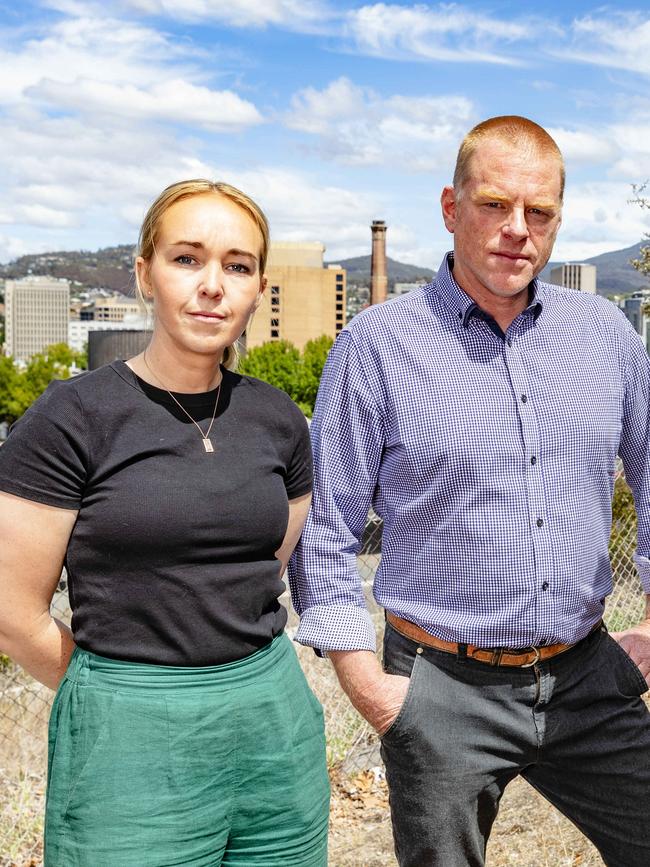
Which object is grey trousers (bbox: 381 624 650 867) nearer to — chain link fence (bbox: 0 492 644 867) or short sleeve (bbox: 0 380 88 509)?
short sleeve (bbox: 0 380 88 509)

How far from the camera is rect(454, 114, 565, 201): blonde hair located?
8.50 ft

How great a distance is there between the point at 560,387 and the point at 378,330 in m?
0.58

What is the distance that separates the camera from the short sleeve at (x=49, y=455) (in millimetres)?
1959

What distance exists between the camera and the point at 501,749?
258cm

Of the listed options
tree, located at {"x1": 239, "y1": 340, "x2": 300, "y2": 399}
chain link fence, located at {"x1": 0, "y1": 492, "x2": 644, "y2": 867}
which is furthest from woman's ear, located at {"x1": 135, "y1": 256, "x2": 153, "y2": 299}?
tree, located at {"x1": 239, "y1": 340, "x2": 300, "y2": 399}

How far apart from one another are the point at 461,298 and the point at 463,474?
1.84ft

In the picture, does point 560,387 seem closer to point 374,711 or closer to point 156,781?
point 374,711

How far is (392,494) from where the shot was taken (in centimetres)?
269

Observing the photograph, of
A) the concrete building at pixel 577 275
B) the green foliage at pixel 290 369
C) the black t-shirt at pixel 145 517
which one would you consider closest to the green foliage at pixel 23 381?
the green foliage at pixel 290 369

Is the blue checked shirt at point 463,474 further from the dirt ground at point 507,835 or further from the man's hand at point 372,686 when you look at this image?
the dirt ground at point 507,835

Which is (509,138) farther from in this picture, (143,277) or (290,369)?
(290,369)

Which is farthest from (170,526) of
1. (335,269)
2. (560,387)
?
(335,269)

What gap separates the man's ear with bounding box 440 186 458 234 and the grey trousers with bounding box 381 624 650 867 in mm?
1294

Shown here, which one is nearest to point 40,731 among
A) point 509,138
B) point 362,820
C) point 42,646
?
point 362,820
